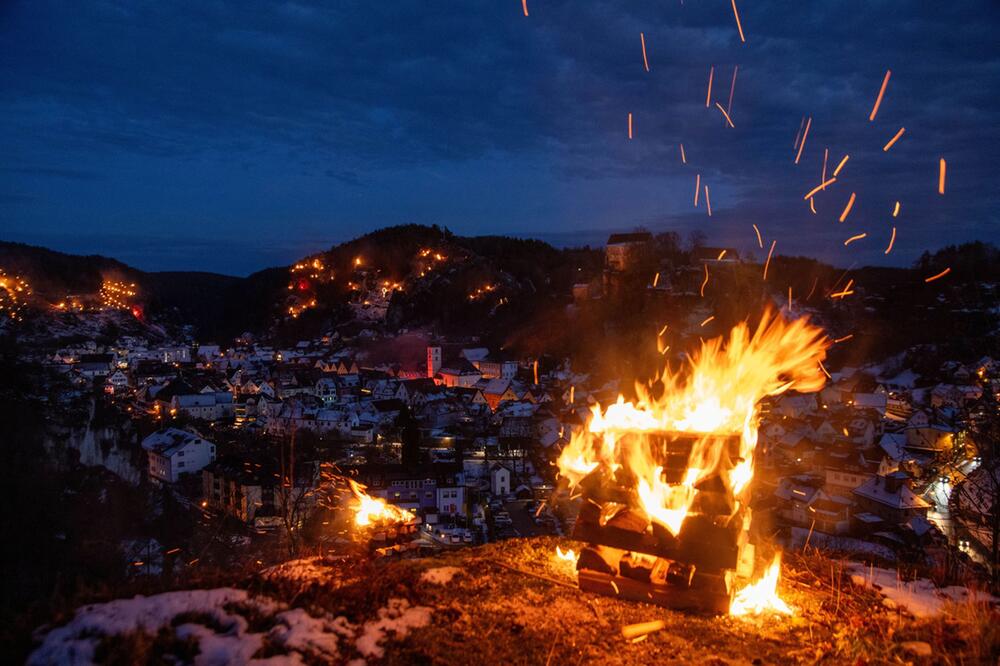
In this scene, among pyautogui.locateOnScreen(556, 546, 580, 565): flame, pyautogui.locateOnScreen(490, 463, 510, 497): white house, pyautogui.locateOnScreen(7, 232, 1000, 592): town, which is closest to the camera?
pyautogui.locateOnScreen(556, 546, 580, 565): flame

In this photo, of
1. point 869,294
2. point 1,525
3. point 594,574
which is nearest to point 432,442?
point 1,525

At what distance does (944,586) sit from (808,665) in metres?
2.41

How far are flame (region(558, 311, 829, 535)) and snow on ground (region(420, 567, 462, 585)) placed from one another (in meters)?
1.68

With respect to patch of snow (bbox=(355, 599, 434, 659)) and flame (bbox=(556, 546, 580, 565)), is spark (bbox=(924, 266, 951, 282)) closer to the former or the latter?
flame (bbox=(556, 546, 580, 565))

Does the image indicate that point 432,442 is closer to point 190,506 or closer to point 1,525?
point 190,506

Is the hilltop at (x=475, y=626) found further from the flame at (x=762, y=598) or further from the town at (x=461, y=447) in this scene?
the town at (x=461, y=447)

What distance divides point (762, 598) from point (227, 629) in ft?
14.3

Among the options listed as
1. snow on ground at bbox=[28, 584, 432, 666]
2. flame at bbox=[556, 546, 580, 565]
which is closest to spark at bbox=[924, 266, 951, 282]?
flame at bbox=[556, 546, 580, 565]

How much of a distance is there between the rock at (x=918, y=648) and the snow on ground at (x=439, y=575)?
11.6 ft

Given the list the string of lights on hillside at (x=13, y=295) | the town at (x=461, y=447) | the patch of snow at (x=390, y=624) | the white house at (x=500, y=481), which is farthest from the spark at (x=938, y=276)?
the string of lights on hillside at (x=13, y=295)

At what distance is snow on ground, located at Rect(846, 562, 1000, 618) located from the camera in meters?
4.65

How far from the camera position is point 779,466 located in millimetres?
26688

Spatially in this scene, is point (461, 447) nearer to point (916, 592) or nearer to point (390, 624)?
point (916, 592)

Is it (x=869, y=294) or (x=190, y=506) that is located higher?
(x=869, y=294)
